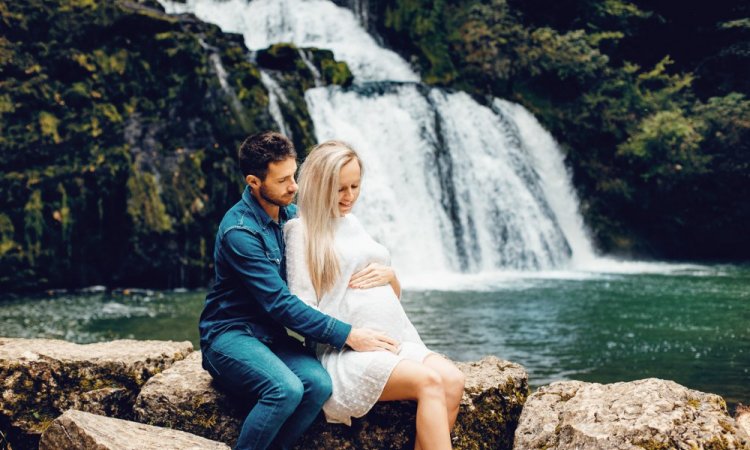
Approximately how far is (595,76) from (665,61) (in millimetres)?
2370

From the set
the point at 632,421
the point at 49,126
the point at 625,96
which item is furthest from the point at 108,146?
the point at 625,96

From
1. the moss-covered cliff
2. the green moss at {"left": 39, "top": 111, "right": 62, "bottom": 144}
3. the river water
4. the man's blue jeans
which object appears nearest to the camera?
the man's blue jeans

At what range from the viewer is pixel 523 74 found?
21.3 metres

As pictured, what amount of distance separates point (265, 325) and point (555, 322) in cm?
731

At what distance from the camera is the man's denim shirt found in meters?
2.89

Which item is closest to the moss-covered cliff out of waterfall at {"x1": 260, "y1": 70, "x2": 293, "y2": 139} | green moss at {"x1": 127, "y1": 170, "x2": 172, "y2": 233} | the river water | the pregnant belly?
green moss at {"x1": 127, "y1": 170, "x2": 172, "y2": 233}

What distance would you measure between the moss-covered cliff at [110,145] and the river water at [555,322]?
780 mm

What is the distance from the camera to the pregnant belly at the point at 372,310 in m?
3.06

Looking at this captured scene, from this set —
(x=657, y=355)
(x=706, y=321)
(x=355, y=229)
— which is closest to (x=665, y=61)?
(x=706, y=321)

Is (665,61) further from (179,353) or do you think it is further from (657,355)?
(179,353)

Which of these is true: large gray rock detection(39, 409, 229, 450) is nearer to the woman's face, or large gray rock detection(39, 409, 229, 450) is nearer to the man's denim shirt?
the man's denim shirt

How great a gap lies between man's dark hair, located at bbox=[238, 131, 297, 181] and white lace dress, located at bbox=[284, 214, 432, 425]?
0.31 metres

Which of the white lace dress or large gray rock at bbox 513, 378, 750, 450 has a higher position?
the white lace dress

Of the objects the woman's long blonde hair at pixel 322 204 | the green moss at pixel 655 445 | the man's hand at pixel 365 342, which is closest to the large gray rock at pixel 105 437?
the man's hand at pixel 365 342
